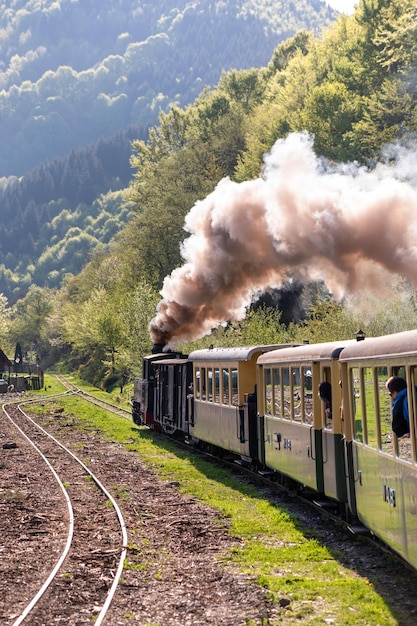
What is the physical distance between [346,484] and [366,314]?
20023 mm

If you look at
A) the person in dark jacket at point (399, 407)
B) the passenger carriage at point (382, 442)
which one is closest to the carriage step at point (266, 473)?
the passenger carriage at point (382, 442)

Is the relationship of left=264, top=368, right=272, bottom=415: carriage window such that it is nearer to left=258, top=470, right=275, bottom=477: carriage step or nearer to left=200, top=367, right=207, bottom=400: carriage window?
left=258, top=470, right=275, bottom=477: carriage step

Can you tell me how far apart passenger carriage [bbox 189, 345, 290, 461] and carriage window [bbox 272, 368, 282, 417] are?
1.84 metres

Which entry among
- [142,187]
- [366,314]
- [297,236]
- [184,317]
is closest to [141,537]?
[297,236]

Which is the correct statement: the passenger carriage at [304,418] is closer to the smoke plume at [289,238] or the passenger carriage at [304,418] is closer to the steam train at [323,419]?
the steam train at [323,419]

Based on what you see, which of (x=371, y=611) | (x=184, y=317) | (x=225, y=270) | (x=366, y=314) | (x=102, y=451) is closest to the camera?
(x=371, y=611)

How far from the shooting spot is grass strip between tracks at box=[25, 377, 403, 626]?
8.04 meters

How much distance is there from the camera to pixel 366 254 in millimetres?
18969

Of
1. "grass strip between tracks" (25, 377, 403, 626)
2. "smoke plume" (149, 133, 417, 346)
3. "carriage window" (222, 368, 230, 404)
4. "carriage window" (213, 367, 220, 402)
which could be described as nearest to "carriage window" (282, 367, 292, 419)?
"grass strip between tracks" (25, 377, 403, 626)

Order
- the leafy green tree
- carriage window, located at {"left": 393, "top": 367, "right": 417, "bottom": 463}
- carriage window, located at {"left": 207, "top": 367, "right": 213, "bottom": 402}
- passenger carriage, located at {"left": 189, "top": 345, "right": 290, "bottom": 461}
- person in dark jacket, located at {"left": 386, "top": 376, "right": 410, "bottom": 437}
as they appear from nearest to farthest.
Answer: carriage window, located at {"left": 393, "top": 367, "right": 417, "bottom": 463} < person in dark jacket, located at {"left": 386, "top": 376, "right": 410, "bottom": 437} < passenger carriage, located at {"left": 189, "top": 345, "right": 290, "bottom": 461} < carriage window, located at {"left": 207, "top": 367, "right": 213, "bottom": 402} < the leafy green tree

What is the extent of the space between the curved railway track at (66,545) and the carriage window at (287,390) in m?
3.46

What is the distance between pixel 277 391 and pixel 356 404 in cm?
486

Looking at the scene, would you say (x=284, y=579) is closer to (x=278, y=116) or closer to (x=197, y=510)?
(x=197, y=510)

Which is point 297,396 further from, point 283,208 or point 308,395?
point 283,208
